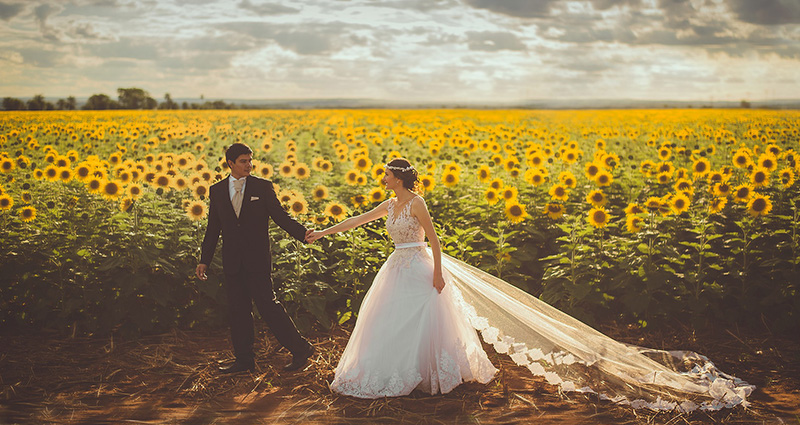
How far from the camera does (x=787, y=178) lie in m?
7.60

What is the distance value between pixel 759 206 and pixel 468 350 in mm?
3797

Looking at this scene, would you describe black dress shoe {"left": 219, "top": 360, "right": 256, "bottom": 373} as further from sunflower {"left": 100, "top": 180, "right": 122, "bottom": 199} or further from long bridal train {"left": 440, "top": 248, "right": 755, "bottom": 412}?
sunflower {"left": 100, "top": 180, "right": 122, "bottom": 199}

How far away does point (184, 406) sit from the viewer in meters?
4.58

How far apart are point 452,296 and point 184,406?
6.66 feet

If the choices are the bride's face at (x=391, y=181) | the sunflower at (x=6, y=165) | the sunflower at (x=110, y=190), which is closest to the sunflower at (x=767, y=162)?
the bride's face at (x=391, y=181)

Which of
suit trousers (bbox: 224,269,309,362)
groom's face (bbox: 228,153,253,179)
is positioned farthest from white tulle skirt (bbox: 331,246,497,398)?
groom's face (bbox: 228,153,253,179)

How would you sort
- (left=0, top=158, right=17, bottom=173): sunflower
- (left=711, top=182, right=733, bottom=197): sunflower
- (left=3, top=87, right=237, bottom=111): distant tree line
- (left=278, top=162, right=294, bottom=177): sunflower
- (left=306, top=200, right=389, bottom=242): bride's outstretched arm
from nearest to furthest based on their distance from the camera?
(left=306, top=200, right=389, bottom=242): bride's outstretched arm → (left=711, top=182, right=733, bottom=197): sunflower → (left=0, top=158, right=17, bottom=173): sunflower → (left=278, top=162, right=294, bottom=177): sunflower → (left=3, top=87, right=237, bottom=111): distant tree line

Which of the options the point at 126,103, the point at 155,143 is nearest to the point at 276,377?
the point at 155,143

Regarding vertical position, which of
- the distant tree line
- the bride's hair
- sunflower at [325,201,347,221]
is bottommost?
sunflower at [325,201,347,221]

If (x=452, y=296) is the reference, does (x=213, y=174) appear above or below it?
above

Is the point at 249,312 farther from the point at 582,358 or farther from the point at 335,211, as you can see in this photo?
the point at 582,358

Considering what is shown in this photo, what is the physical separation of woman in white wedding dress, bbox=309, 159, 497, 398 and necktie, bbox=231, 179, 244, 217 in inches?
44.5

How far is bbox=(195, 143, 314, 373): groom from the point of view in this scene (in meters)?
4.92

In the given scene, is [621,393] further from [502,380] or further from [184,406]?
[184,406]
